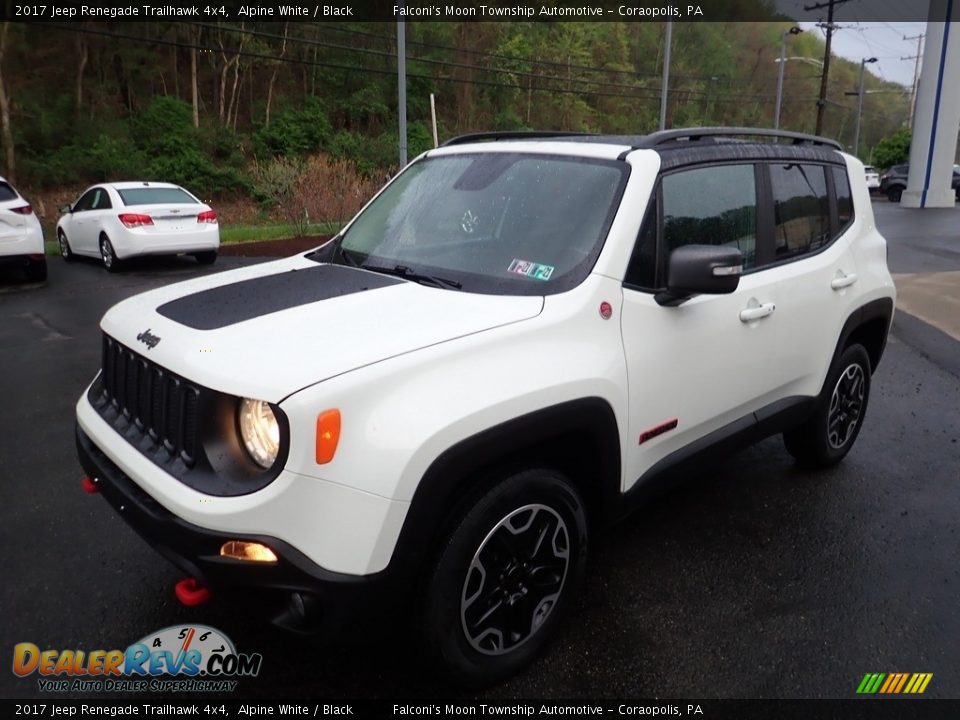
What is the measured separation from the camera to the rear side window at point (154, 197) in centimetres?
1243

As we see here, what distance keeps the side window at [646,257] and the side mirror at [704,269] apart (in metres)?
0.14

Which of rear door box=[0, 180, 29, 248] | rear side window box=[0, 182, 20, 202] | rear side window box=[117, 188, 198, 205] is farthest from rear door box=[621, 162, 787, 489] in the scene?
rear side window box=[117, 188, 198, 205]

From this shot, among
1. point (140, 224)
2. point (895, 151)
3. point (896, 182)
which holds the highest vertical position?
point (895, 151)

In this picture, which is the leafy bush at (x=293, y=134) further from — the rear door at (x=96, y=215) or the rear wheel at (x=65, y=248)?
the rear door at (x=96, y=215)

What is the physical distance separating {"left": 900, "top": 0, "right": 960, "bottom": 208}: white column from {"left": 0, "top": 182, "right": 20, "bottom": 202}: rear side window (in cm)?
3337

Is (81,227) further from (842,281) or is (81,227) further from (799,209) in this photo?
(842,281)

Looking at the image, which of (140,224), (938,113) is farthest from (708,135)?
(938,113)

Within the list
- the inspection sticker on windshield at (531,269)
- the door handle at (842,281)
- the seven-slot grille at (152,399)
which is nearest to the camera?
the seven-slot grille at (152,399)

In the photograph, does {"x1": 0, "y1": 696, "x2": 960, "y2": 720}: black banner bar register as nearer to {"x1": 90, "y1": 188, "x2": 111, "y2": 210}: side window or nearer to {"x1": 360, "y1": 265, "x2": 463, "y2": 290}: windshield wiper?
{"x1": 360, "y1": 265, "x2": 463, "y2": 290}: windshield wiper

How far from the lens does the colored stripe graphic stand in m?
2.70

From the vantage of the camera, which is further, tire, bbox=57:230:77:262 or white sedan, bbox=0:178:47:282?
tire, bbox=57:230:77:262

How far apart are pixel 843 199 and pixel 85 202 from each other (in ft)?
42.6

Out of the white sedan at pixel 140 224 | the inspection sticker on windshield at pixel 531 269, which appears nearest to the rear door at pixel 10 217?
the white sedan at pixel 140 224

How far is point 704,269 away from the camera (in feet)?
9.02
